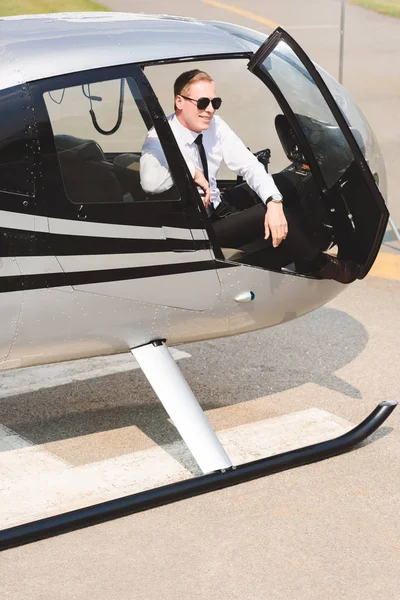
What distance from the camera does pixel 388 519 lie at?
14.8 feet

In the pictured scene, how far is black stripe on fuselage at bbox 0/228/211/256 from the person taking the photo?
436 centimetres

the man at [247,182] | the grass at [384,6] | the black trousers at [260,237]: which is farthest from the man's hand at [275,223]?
the grass at [384,6]

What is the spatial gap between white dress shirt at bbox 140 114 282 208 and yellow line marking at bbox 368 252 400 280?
9.54 ft

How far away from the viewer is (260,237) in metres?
5.13

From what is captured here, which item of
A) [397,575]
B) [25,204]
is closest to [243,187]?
[25,204]

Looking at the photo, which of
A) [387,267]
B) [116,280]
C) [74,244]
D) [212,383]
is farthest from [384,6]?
[74,244]

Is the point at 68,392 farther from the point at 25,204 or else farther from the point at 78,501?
the point at 25,204

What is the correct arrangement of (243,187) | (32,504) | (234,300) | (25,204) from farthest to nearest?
1. (243,187)
2. (234,300)
3. (32,504)
4. (25,204)

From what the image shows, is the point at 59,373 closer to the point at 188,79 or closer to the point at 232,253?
the point at 232,253

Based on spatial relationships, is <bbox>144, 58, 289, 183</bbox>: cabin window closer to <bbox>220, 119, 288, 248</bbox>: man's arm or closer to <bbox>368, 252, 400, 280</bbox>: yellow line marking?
<bbox>368, 252, 400, 280</bbox>: yellow line marking

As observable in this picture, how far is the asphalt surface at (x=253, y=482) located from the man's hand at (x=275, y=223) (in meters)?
1.06

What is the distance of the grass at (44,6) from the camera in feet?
64.5

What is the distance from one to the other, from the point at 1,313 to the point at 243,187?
1696mm

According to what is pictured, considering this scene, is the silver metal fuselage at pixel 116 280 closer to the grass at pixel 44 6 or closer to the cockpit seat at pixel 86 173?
the cockpit seat at pixel 86 173
